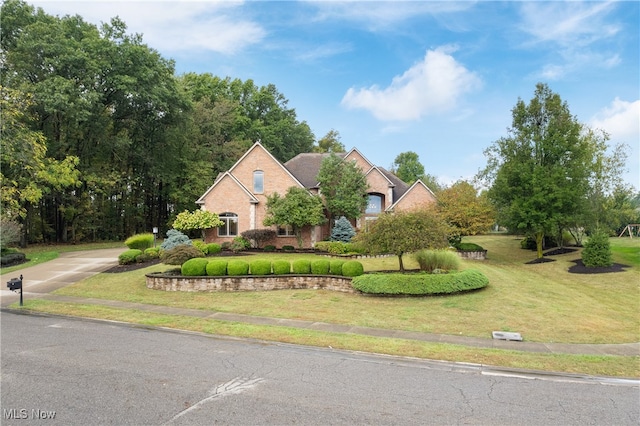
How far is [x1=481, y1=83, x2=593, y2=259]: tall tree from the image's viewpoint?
24.0m

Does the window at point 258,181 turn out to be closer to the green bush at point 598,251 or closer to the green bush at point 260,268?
the green bush at point 260,268

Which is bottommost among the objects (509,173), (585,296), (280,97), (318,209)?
(585,296)

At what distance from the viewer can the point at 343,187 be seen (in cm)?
2856

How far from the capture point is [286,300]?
15266 mm

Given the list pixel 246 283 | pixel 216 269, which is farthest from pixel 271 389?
pixel 216 269

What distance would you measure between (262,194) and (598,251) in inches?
890

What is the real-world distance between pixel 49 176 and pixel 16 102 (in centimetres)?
938

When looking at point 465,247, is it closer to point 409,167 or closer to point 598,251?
point 598,251

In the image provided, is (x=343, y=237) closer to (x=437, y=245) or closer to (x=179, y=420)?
(x=437, y=245)

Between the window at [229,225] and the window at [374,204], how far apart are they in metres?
11.2

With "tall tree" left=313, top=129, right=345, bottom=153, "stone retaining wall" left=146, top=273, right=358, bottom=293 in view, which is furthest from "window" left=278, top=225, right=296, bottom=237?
"tall tree" left=313, top=129, right=345, bottom=153

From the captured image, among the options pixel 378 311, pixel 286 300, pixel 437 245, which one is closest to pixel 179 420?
pixel 378 311

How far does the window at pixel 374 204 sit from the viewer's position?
3238cm

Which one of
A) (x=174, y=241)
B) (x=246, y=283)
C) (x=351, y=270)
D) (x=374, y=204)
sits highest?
(x=374, y=204)
